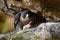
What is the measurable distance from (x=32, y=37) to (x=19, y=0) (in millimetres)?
477

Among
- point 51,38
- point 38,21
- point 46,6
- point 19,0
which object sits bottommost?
point 51,38

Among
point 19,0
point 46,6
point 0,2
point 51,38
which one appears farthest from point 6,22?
point 51,38

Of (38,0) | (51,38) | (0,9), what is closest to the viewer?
(51,38)

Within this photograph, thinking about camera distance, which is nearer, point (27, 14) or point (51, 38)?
point (51, 38)

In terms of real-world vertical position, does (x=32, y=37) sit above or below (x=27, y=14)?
below

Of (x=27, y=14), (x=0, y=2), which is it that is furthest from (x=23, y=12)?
(x=0, y=2)

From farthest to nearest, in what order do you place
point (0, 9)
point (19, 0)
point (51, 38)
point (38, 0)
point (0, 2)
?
point (0, 9) → point (0, 2) → point (19, 0) → point (38, 0) → point (51, 38)

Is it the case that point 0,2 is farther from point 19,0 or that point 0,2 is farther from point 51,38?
point 51,38

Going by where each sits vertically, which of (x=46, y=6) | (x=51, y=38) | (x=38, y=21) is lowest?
(x=51, y=38)

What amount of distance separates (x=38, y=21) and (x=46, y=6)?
42 cm

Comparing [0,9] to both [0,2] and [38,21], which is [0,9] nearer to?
[0,2]

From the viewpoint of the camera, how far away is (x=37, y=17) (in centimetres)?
174

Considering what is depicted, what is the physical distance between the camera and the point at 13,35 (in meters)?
1.24

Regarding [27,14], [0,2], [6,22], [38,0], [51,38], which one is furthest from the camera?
[6,22]
